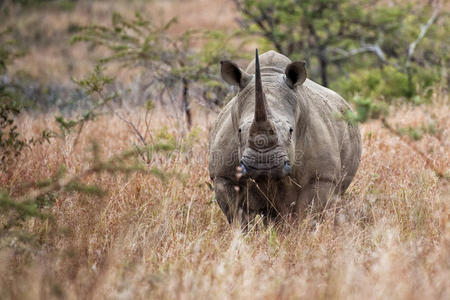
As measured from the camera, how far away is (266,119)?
12.7 feet

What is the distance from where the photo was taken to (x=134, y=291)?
302cm

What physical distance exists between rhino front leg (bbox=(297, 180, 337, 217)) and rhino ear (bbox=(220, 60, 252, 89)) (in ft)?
3.17

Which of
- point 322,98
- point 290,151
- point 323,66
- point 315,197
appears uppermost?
point 322,98

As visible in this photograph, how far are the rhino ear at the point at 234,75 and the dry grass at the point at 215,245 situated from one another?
86cm

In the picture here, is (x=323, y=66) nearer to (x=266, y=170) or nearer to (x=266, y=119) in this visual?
(x=266, y=119)

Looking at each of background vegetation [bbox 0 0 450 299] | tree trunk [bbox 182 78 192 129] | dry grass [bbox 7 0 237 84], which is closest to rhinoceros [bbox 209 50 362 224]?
background vegetation [bbox 0 0 450 299]

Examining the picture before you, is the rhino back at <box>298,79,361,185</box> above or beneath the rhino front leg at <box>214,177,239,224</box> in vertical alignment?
above

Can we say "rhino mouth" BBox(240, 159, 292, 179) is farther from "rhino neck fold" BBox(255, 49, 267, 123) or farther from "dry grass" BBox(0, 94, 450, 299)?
"dry grass" BBox(0, 94, 450, 299)

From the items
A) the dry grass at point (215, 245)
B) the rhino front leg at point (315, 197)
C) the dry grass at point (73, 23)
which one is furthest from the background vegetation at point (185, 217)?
the dry grass at point (73, 23)

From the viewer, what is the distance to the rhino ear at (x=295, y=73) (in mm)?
4391

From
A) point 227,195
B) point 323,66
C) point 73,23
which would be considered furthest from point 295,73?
point 73,23

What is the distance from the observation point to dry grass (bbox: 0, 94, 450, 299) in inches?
120

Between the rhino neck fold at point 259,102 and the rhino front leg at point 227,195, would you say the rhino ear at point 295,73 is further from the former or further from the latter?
the rhino front leg at point 227,195

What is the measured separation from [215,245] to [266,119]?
936 mm
